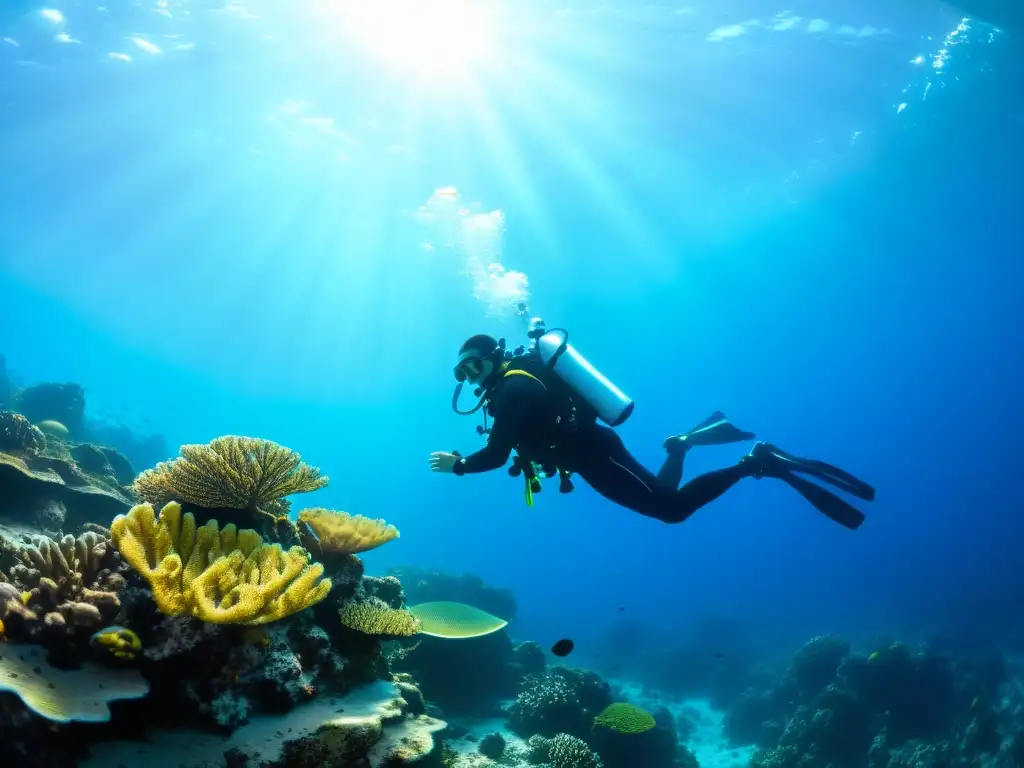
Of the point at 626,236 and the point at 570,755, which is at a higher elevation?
the point at 626,236

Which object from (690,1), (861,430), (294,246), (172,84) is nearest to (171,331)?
(294,246)

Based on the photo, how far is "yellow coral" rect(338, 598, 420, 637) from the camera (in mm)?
4316

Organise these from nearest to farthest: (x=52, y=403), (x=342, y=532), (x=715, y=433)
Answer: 1. (x=342, y=532)
2. (x=715, y=433)
3. (x=52, y=403)

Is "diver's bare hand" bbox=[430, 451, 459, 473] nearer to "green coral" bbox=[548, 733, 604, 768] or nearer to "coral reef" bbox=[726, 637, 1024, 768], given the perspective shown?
"green coral" bbox=[548, 733, 604, 768]

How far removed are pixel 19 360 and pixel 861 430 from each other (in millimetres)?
219976

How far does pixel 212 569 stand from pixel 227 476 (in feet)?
4.31

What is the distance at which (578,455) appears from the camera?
274 inches

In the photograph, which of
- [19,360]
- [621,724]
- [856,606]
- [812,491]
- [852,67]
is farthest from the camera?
[19,360]

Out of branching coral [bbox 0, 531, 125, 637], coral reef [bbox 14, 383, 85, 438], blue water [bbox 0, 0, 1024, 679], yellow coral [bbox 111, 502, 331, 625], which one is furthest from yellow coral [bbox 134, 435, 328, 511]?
blue water [bbox 0, 0, 1024, 679]

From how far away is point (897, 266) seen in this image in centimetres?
6012

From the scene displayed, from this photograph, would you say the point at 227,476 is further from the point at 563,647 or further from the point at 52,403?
the point at 52,403

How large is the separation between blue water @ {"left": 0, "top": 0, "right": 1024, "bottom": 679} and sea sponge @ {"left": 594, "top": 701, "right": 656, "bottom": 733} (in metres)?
29.9

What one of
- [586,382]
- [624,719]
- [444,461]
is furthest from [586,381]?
[624,719]

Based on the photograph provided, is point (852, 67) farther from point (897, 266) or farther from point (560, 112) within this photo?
point (897, 266)
